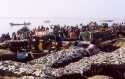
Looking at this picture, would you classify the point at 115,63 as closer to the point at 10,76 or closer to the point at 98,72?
the point at 98,72

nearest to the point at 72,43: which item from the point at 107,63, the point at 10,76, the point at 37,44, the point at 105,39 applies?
the point at 37,44

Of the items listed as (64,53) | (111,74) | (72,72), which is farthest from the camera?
(64,53)

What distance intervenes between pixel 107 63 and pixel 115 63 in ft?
1.43

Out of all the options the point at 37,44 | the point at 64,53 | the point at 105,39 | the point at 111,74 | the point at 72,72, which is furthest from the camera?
the point at 105,39

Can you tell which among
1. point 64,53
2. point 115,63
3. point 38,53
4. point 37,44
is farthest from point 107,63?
point 37,44

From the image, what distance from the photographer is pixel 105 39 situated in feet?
97.0

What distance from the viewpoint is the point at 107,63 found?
17734 mm

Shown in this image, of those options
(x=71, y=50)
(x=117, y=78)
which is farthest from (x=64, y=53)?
(x=117, y=78)

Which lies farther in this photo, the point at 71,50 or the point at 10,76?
the point at 71,50

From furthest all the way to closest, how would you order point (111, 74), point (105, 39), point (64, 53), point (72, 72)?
point (105, 39) < point (64, 53) < point (111, 74) < point (72, 72)

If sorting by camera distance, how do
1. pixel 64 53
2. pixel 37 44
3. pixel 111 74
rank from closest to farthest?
pixel 111 74
pixel 64 53
pixel 37 44

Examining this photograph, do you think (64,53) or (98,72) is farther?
(64,53)

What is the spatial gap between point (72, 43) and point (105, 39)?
511 cm

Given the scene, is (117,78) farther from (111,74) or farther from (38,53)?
(38,53)
